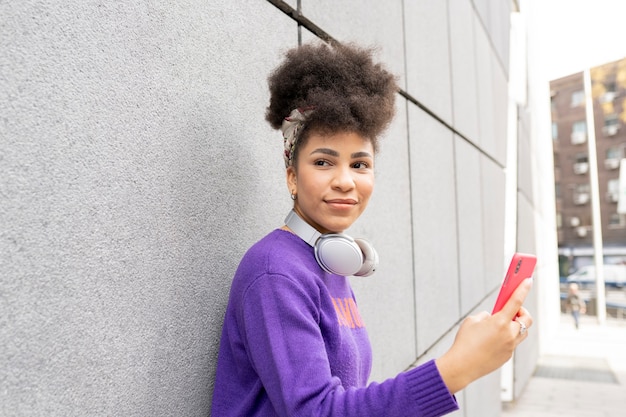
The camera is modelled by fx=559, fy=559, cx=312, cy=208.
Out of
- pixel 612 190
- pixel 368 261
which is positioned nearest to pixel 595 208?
pixel 612 190

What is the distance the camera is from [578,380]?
10898 millimetres

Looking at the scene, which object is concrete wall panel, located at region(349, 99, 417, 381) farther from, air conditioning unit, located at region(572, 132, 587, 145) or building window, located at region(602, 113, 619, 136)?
air conditioning unit, located at region(572, 132, 587, 145)

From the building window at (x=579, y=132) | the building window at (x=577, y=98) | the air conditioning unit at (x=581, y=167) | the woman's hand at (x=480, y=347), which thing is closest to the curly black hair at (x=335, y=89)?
the woman's hand at (x=480, y=347)

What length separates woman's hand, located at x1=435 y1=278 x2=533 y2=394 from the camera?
1087 mm

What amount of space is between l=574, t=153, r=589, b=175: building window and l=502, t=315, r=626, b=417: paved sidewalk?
58.6 ft

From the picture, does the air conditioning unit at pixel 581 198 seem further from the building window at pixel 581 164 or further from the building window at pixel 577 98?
the building window at pixel 577 98

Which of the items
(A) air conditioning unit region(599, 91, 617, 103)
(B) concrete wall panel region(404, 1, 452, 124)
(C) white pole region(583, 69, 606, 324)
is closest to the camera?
(B) concrete wall panel region(404, 1, 452, 124)

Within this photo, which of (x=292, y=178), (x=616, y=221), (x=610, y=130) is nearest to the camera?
(x=292, y=178)

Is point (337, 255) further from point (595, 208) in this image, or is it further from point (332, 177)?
point (595, 208)

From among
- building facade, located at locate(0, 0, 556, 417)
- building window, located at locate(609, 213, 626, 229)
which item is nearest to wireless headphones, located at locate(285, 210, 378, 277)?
building facade, located at locate(0, 0, 556, 417)

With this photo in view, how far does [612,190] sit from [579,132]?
4.14 metres

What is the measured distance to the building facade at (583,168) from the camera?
104 ft

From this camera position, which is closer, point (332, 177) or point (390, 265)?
point (332, 177)

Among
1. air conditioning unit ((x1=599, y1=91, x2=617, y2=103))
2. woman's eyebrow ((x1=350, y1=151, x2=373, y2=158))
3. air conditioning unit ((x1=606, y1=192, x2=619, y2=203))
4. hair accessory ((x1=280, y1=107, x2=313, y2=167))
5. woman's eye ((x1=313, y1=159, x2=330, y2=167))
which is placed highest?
air conditioning unit ((x1=599, y1=91, x2=617, y2=103))
